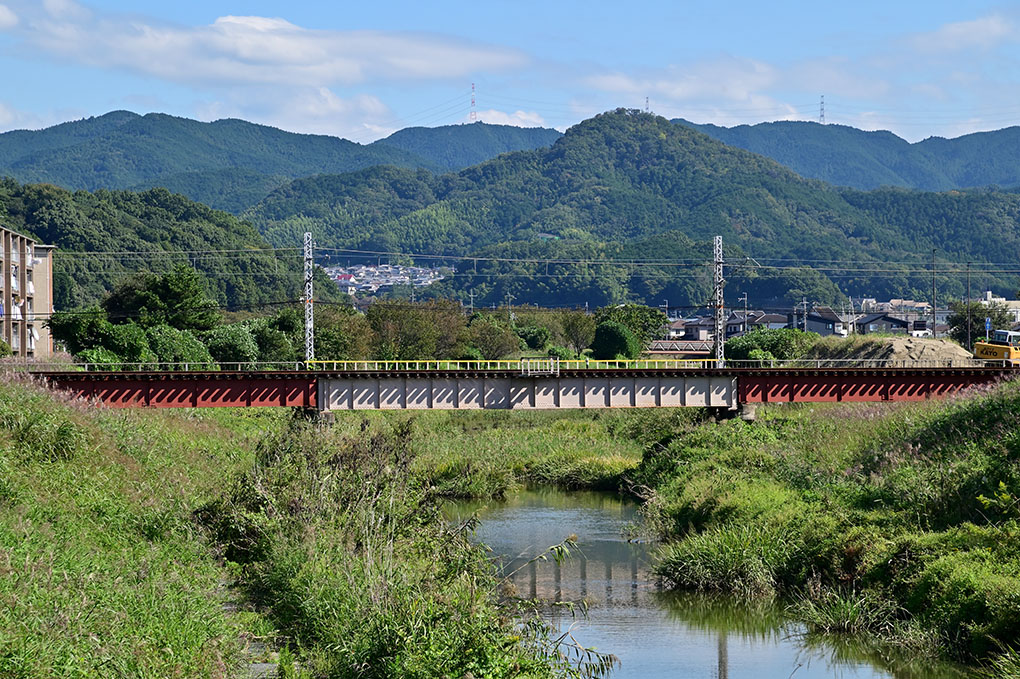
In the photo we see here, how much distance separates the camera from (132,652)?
23.0 metres

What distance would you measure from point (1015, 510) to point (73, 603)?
1002 inches

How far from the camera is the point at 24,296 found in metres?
116

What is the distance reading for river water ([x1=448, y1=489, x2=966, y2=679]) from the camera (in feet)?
105

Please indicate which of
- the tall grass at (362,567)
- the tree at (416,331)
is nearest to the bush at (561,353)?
the tree at (416,331)

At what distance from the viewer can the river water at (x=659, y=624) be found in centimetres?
3192

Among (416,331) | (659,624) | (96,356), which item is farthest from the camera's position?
(416,331)

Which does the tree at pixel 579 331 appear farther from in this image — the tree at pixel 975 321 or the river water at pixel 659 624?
the river water at pixel 659 624

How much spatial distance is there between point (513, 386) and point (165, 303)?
59708 millimetres

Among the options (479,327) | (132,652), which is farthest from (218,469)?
(479,327)

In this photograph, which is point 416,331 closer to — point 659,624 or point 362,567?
point 659,624

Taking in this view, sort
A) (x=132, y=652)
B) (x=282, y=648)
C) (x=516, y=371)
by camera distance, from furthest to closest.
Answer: (x=516, y=371)
(x=282, y=648)
(x=132, y=652)

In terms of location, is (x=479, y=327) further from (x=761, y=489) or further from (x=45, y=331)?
(x=761, y=489)

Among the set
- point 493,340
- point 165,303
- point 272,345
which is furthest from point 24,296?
point 493,340

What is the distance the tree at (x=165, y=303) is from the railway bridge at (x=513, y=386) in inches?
1942
